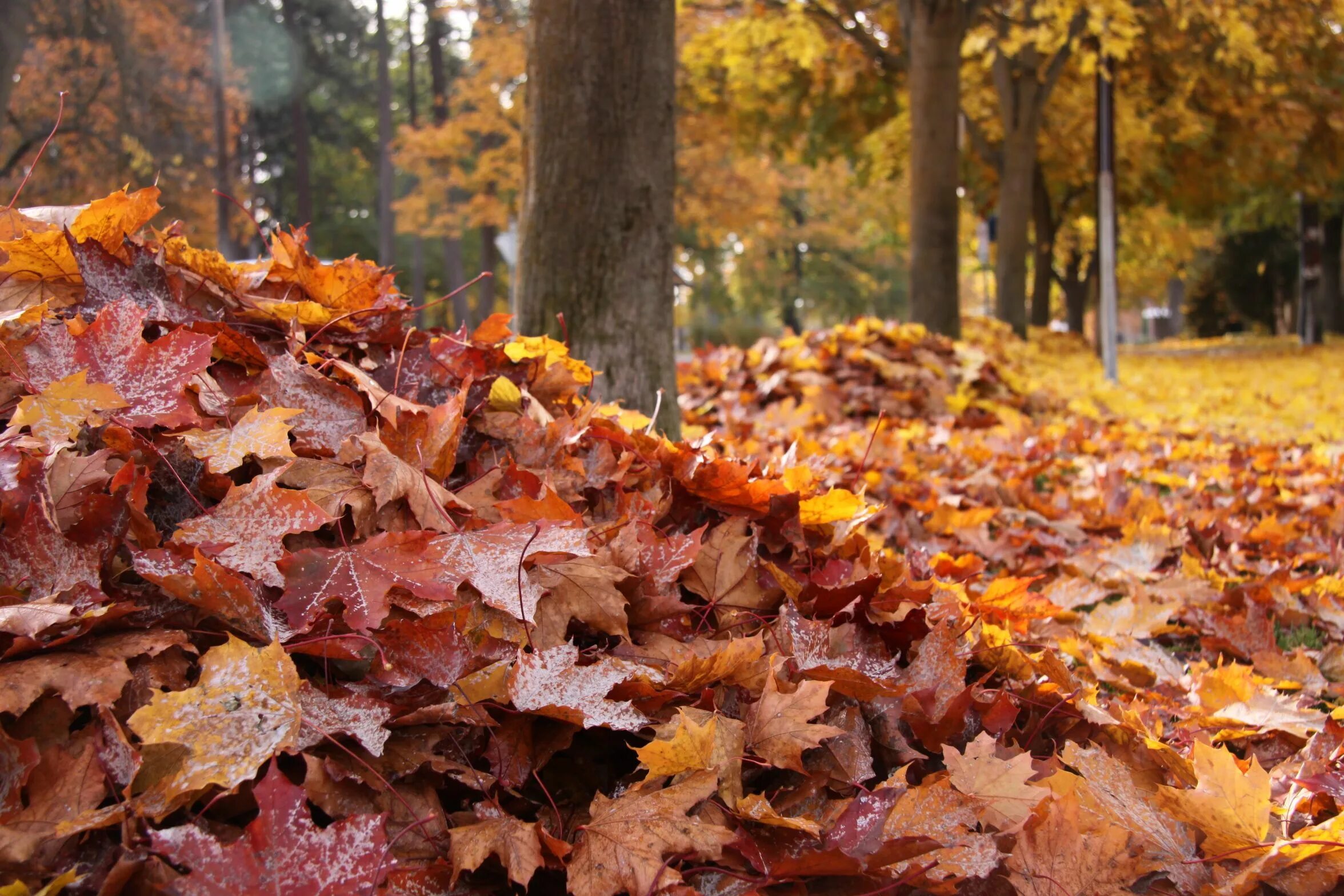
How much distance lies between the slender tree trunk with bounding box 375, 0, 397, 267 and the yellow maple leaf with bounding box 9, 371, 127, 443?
2128cm

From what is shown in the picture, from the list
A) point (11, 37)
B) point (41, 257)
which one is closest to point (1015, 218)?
point (11, 37)

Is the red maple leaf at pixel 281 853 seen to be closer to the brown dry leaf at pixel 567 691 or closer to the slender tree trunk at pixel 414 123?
the brown dry leaf at pixel 567 691

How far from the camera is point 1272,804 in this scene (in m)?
1.44

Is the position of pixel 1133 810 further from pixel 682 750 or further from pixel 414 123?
pixel 414 123

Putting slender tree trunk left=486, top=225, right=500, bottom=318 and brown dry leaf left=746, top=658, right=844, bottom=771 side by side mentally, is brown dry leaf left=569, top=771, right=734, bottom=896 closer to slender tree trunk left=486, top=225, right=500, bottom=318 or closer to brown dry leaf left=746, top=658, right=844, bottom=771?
brown dry leaf left=746, top=658, right=844, bottom=771

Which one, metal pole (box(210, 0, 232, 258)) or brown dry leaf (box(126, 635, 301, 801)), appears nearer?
brown dry leaf (box(126, 635, 301, 801))

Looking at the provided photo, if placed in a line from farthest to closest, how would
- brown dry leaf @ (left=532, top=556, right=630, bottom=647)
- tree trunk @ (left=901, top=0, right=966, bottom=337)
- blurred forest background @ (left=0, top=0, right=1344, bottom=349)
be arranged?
blurred forest background @ (left=0, top=0, right=1344, bottom=349)
tree trunk @ (left=901, top=0, right=966, bottom=337)
brown dry leaf @ (left=532, top=556, right=630, bottom=647)

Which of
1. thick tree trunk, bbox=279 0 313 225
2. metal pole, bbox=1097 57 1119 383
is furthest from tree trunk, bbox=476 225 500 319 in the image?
metal pole, bbox=1097 57 1119 383

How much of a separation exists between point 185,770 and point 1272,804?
144 centimetres

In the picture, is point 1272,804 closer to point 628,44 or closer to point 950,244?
point 628,44

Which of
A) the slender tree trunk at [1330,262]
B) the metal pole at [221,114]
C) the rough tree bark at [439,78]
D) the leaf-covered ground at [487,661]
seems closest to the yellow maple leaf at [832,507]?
the leaf-covered ground at [487,661]

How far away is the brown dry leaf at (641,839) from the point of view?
1130 millimetres

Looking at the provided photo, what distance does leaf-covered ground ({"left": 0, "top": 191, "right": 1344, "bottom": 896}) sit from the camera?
1110 mm

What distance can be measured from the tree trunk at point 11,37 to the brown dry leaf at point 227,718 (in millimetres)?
9304
